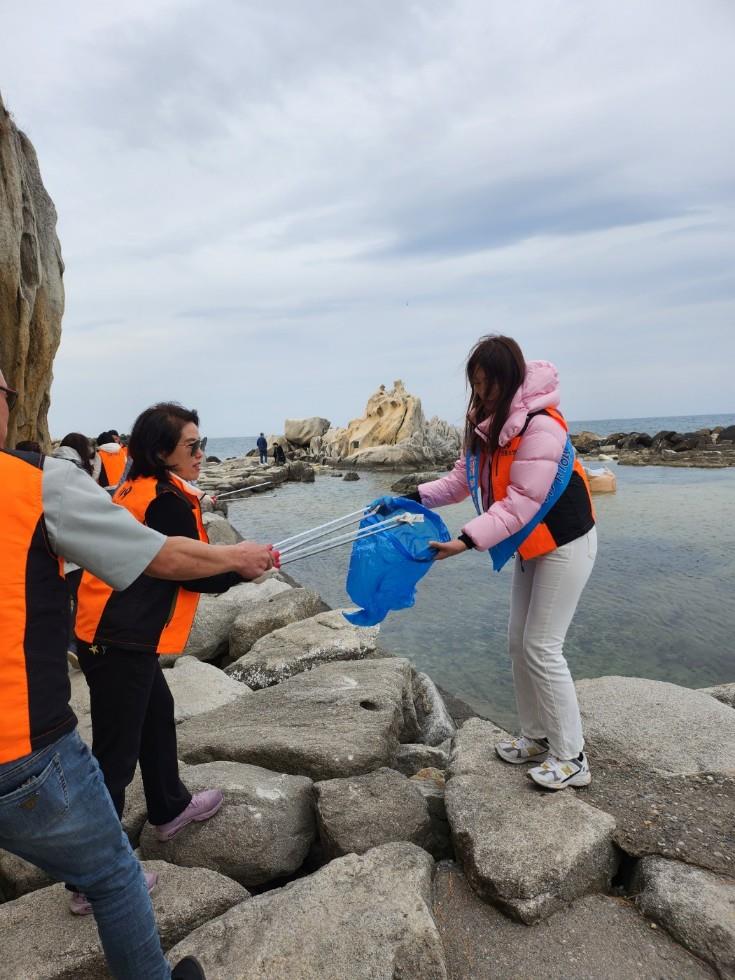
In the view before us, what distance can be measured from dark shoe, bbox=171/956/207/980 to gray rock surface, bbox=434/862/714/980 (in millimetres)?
1030

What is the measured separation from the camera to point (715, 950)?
2.62 meters

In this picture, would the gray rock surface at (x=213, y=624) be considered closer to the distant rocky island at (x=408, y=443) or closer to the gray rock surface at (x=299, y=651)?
the gray rock surface at (x=299, y=651)

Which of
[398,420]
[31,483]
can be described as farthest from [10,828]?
[398,420]

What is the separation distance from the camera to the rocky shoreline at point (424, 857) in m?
2.63

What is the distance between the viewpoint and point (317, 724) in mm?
4570

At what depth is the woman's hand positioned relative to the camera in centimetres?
346

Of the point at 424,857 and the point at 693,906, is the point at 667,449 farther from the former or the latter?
the point at 424,857

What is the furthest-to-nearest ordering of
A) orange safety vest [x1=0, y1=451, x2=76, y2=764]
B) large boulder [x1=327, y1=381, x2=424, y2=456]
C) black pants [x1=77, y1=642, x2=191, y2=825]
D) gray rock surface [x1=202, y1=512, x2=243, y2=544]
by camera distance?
1. large boulder [x1=327, y1=381, x2=424, y2=456]
2. gray rock surface [x1=202, y1=512, x2=243, y2=544]
3. black pants [x1=77, y1=642, x2=191, y2=825]
4. orange safety vest [x1=0, y1=451, x2=76, y2=764]

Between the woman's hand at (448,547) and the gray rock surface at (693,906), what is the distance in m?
1.68

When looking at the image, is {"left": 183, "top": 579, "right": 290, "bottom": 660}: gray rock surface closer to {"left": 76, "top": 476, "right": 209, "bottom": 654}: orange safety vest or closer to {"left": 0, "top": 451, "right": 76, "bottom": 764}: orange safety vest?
{"left": 76, "top": 476, "right": 209, "bottom": 654}: orange safety vest

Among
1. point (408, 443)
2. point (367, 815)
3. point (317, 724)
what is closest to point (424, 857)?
point (367, 815)

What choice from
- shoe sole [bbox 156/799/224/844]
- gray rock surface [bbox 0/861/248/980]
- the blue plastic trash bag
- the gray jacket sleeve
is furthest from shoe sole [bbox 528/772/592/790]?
the gray jacket sleeve

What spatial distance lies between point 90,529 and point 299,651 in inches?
196

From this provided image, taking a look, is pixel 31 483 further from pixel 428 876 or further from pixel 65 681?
pixel 428 876
